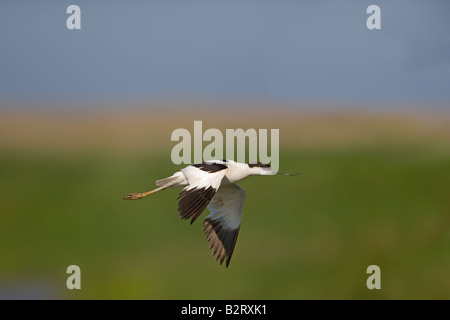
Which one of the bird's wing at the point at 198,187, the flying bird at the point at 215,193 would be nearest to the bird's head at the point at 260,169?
the flying bird at the point at 215,193

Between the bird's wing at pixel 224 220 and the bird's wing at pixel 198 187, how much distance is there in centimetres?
81

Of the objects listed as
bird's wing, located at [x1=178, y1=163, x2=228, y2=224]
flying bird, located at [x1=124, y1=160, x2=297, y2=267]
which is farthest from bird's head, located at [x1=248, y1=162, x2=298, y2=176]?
bird's wing, located at [x1=178, y1=163, x2=228, y2=224]

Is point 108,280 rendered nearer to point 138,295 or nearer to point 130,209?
point 138,295

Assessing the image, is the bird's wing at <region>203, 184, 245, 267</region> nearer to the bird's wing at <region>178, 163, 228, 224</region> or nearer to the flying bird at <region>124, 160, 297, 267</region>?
the flying bird at <region>124, 160, 297, 267</region>

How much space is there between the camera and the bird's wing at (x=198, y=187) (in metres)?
9.39

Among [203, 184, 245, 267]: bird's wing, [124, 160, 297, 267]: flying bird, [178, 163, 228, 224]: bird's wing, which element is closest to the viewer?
[178, 163, 228, 224]: bird's wing

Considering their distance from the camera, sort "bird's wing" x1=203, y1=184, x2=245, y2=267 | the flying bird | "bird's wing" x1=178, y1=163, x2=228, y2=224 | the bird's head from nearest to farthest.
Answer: "bird's wing" x1=178, y1=163, x2=228, y2=224 → the flying bird → the bird's head → "bird's wing" x1=203, y1=184, x2=245, y2=267

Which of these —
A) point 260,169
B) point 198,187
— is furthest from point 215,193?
point 198,187

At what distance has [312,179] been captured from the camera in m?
26.0

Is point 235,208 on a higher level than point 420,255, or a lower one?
higher

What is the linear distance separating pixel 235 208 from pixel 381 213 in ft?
47.1

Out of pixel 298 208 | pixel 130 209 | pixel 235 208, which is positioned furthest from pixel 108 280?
pixel 235 208

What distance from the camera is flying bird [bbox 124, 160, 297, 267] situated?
9.55m

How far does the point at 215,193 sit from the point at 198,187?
0.82 m
